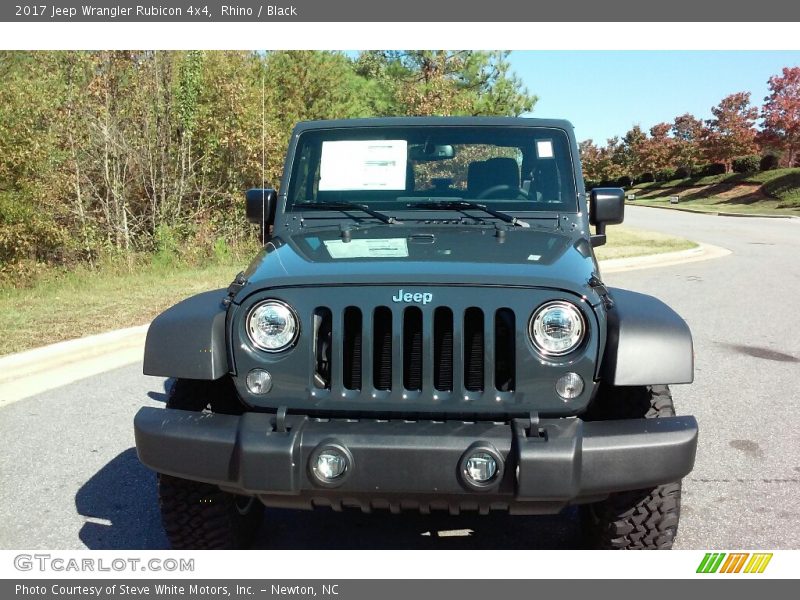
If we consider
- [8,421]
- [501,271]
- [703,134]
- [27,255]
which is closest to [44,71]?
[27,255]

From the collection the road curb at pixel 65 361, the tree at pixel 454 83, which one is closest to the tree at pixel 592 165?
the tree at pixel 454 83

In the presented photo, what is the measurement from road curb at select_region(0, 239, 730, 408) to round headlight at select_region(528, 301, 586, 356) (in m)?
4.33

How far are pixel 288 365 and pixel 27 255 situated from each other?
1124cm

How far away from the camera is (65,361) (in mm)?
6703

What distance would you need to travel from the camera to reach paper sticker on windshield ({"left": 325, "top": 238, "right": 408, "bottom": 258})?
3062 mm

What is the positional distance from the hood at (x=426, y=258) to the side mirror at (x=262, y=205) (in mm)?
443

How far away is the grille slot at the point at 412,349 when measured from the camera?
8.91 feet

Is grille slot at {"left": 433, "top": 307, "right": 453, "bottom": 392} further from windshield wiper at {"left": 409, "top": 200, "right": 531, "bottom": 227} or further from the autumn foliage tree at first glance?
the autumn foliage tree

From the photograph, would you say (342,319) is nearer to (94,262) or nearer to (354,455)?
(354,455)

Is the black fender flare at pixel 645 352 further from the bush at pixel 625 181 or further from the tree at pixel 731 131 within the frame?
the bush at pixel 625 181

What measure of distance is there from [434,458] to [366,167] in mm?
1906

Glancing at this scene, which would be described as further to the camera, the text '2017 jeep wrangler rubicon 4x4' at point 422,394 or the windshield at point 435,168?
the windshield at point 435,168

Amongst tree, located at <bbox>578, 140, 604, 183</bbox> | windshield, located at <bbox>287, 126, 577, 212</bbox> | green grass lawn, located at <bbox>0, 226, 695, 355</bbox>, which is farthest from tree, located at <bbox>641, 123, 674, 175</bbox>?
windshield, located at <bbox>287, 126, 577, 212</bbox>

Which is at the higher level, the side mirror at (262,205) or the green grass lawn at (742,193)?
the side mirror at (262,205)
